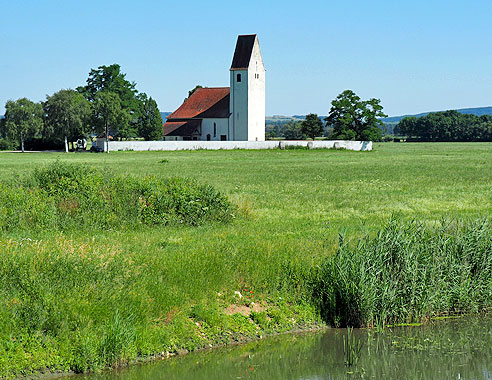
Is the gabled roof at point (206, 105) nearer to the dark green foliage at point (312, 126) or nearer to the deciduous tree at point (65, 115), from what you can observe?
the dark green foliage at point (312, 126)

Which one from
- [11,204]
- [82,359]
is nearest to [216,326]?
[82,359]

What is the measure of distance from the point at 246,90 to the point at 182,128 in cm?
1653

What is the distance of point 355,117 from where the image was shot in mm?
116500

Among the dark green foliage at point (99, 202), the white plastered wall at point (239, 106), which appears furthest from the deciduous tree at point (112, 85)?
the dark green foliage at point (99, 202)

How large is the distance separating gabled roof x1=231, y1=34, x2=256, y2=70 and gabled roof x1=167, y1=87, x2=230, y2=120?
8476 mm

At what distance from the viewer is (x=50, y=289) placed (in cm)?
1157

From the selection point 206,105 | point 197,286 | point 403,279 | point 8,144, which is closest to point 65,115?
point 8,144

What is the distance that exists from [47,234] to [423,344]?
967 centimetres

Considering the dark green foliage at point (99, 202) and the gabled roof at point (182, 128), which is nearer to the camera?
the dark green foliage at point (99, 202)

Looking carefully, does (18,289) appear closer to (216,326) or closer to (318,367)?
Answer: (216,326)

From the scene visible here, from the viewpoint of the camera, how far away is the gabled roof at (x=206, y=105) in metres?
123

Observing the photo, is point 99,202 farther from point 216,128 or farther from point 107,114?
point 216,128

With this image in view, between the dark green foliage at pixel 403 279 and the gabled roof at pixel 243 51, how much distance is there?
343ft

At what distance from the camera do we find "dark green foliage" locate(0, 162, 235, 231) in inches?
724
